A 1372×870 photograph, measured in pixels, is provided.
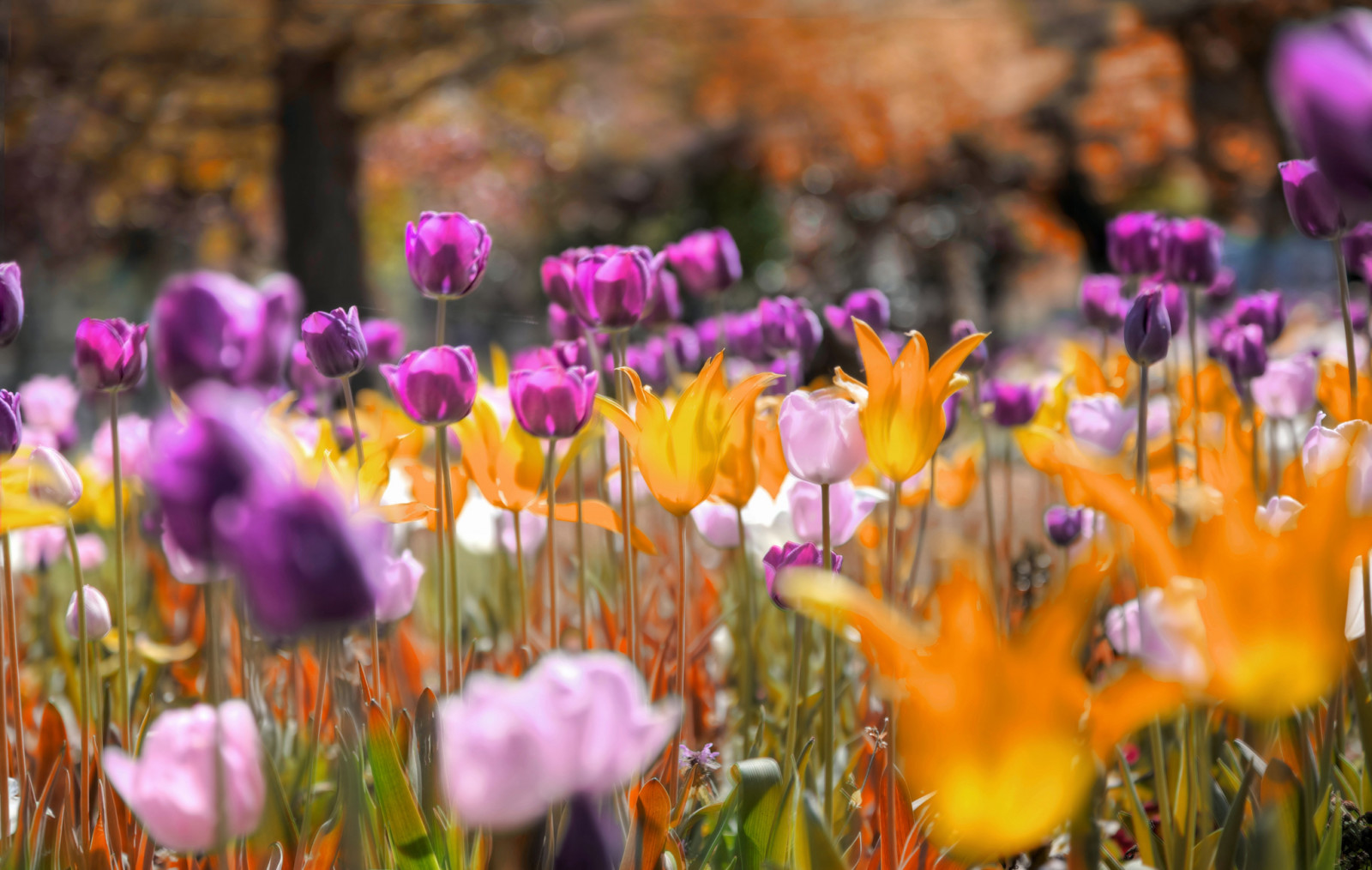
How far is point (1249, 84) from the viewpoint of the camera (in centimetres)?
852

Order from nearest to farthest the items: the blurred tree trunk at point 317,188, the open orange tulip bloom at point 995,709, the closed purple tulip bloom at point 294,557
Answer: the closed purple tulip bloom at point 294,557, the open orange tulip bloom at point 995,709, the blurred tree trunk at point 317,188

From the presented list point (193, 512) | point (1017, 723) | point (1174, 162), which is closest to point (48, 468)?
point (193, 512)

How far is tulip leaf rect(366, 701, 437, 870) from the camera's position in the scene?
0.81 metres

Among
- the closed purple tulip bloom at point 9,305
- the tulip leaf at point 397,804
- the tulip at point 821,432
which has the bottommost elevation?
the tulip leaf at point 397,804

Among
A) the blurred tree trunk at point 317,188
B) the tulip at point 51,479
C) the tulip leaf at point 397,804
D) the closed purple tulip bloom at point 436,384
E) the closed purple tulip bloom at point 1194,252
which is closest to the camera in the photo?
the tulip leaf at point 397,804

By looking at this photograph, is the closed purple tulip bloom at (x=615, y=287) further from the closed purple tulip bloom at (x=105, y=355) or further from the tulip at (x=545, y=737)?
the tulip at (x=545, y=737)

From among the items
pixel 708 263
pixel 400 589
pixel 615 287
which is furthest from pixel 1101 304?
pixel 400 589

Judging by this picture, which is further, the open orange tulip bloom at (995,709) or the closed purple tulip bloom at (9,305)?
Result: the closed purple tulip bloom at (9,305)

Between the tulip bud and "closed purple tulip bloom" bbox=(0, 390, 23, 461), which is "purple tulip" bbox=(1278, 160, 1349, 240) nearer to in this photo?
the tulip bud

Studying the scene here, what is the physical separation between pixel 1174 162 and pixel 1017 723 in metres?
13.7

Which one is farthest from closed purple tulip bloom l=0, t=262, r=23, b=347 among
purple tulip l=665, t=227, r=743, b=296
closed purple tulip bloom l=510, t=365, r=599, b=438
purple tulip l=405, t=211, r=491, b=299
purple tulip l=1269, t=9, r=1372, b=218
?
purple tulip l=1269, t=9, r=1372, b=218

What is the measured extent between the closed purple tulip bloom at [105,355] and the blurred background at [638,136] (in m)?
3.36

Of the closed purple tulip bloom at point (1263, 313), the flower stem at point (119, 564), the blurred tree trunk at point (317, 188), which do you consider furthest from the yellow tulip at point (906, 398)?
the blurred tree trunk at point (317, 188)

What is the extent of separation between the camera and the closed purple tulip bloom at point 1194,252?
1398 millimetres
